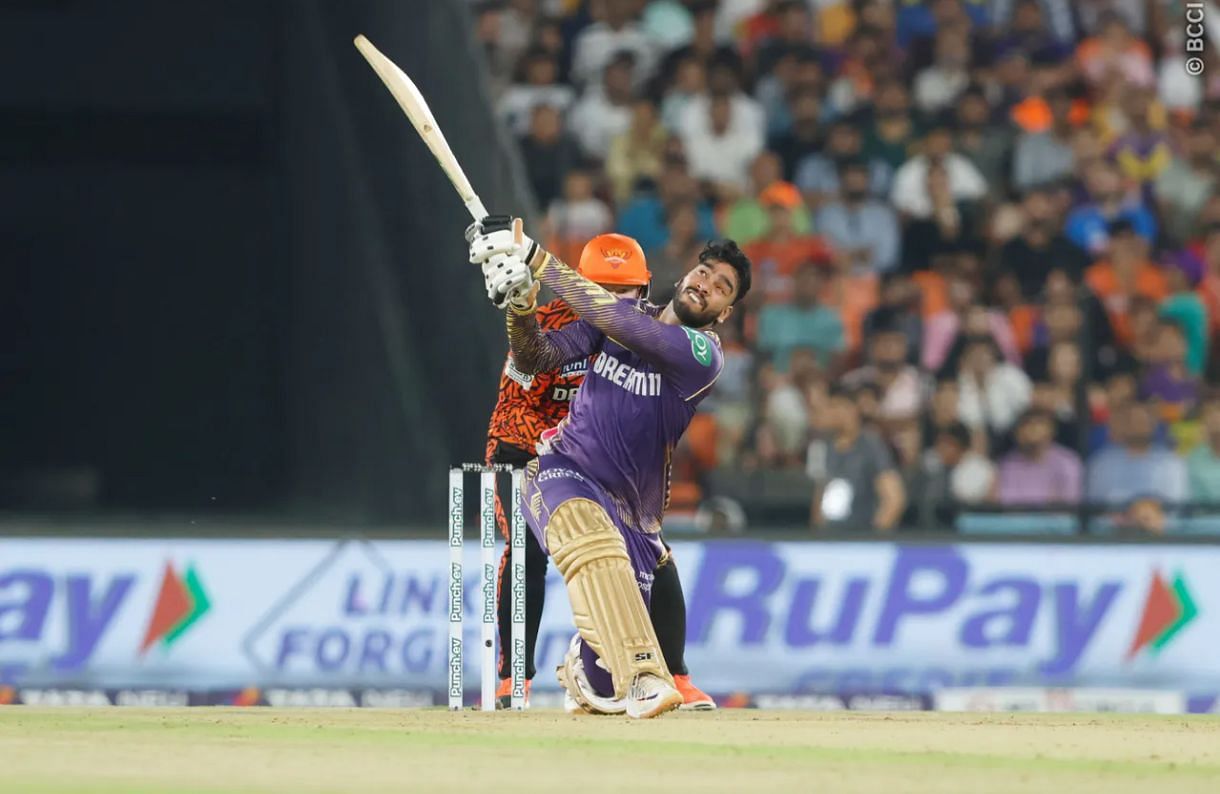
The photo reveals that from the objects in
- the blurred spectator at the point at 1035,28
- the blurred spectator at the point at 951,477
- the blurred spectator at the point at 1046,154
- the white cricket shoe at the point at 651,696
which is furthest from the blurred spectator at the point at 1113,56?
the white cricket shoe at the point at 651,696

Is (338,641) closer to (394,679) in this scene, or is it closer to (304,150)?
(394,679)

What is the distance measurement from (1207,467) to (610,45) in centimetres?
568

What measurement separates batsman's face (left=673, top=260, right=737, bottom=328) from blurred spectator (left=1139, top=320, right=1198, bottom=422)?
6.38 m

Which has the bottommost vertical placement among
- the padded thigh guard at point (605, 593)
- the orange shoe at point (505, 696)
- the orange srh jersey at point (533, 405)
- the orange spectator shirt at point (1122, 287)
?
the orange shoe at point (505, 696)

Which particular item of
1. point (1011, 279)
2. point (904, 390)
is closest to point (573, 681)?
point (904, 390)

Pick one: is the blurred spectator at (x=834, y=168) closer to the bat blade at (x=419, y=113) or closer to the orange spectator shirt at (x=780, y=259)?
the orange spectator shirt at (x=780, y=259)

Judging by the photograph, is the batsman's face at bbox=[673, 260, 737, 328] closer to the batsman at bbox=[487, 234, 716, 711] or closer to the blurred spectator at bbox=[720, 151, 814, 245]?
the batsman at bbox=[487, 234, 716, 711]

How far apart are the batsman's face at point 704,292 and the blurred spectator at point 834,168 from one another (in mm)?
7212

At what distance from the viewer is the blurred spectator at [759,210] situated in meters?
15.9

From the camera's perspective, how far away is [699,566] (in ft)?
44.8

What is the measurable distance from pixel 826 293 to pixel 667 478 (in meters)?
6.04

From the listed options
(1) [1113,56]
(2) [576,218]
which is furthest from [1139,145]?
(2) [576,218]

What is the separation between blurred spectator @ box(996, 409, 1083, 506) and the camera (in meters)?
14.1

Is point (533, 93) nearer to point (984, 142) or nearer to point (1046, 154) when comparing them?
point (984, 142)
